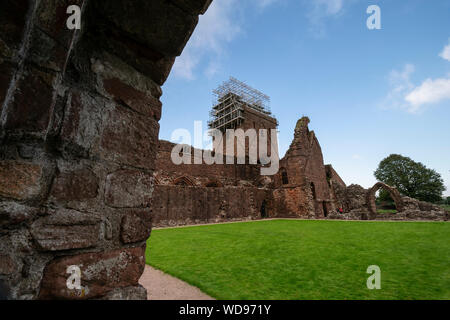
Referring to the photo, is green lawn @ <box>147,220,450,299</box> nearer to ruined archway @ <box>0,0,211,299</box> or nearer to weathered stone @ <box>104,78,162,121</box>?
ruined archway @ <box>0,0,211,299</box>

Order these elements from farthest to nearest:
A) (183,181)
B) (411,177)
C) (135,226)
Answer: (411,177) → (183,181) → (135,226)

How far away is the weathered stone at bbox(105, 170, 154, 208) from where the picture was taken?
1110 millimetres

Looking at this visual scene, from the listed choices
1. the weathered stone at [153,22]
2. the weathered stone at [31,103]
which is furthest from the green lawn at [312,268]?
the weathered stone at [153,22]

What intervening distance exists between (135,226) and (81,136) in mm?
543

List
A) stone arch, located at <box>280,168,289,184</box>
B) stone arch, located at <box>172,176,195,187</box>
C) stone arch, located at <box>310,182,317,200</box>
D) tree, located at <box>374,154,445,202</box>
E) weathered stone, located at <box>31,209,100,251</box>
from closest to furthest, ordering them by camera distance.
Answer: weathered stone, located at <box>31,209,100,251</box> < stone arch, located at <box>172,176,195,187</box> < stone arch, located at <box>310,182,317,200</box> < stone arch, located at <box>280,168,289,184</box> < tree, located at <box>374,154,445,202</box>

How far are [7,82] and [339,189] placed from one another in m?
24.8

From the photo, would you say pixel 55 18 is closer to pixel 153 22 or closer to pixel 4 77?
pixel 4 77

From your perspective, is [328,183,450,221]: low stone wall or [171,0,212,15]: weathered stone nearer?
[171,0,212,15]: weathered stone

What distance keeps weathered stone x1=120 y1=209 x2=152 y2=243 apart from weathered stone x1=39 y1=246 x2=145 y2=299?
6 centimetres

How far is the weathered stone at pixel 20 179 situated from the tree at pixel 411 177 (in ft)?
132

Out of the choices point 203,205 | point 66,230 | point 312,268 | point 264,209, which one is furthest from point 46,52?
point 264,209

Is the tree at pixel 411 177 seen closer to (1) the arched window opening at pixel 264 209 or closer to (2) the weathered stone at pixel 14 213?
(1) the arched window opening at pixel 264 209

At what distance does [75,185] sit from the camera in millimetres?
971

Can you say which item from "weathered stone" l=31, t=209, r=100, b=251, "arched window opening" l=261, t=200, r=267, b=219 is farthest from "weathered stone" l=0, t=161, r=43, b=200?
"arched window opening" l=261, t=200, r=267, b=219
